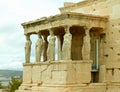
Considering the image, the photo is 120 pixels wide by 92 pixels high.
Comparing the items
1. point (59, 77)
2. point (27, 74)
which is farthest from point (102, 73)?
point (27, 74)

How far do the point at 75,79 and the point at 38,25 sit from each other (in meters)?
4.03

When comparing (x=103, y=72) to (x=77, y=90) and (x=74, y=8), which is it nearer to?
(x=77, y=90)

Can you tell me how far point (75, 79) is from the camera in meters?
19.4

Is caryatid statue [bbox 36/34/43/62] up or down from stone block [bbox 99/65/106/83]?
up

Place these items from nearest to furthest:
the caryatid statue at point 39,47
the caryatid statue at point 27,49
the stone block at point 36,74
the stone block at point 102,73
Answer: the stone block at point 102,73
the stone block at point 36,74
the caryatid statue at point 39,47
the caryatid statue at point 27,49

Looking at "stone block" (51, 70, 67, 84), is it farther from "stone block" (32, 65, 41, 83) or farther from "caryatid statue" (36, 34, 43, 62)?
"caryatid statue" (36, 34, 43, 62)

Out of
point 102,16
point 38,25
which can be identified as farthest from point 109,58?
point 38,25

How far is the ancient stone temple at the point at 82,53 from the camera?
63.8ft

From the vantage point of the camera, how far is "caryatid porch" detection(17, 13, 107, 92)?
1944 centimetres

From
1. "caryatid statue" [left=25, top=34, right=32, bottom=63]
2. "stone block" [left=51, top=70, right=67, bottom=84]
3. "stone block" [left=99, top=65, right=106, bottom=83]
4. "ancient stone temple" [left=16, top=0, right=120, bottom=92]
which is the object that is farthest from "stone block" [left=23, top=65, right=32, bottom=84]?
"stone block" [left=99, top=65, right=106, bottom=83]

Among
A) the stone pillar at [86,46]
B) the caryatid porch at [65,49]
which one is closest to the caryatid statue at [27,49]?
the caryatid porch at [65,49]

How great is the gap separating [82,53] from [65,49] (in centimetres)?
98

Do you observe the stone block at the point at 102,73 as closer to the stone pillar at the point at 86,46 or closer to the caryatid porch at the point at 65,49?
the caryatid porch at the point at 65,49

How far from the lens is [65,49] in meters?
19.5
